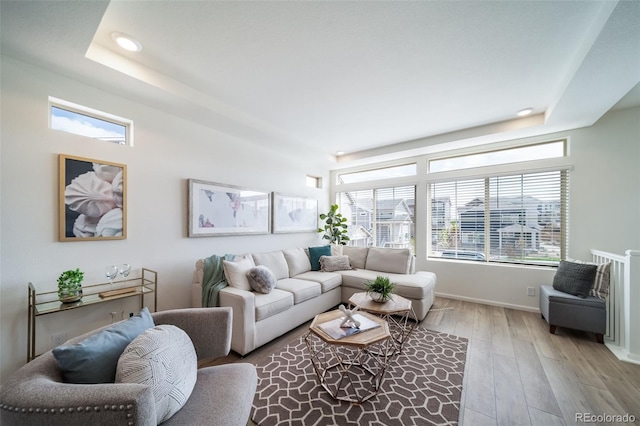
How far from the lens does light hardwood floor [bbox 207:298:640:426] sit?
5.58ft

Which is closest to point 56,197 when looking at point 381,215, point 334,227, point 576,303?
point 334,227

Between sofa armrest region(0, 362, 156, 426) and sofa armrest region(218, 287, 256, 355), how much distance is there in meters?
1.52

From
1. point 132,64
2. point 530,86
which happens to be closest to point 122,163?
point 132,64

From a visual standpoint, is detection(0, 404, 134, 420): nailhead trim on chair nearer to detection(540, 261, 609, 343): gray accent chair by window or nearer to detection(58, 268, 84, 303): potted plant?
detection(58, 268, 84, 303): potted plant

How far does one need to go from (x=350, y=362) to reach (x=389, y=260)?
6.81 feet

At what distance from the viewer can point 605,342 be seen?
8.63ft

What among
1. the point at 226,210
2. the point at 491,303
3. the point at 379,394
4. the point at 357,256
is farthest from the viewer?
the point at 357,256

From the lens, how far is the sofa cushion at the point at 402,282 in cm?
319

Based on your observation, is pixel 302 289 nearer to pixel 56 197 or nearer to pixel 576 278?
pixel 56 197

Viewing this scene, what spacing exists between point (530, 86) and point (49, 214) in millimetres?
4869

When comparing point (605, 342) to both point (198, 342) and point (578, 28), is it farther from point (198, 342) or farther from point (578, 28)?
point (198, 342)

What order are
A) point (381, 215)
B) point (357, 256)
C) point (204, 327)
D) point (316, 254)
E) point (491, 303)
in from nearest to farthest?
point (204, 327) < point (491, 303) < point (316, 254) < point (357, 256) < point (381, 215)

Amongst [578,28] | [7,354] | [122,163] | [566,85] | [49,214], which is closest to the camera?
[578,28]

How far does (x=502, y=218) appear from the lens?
3.91 metres
